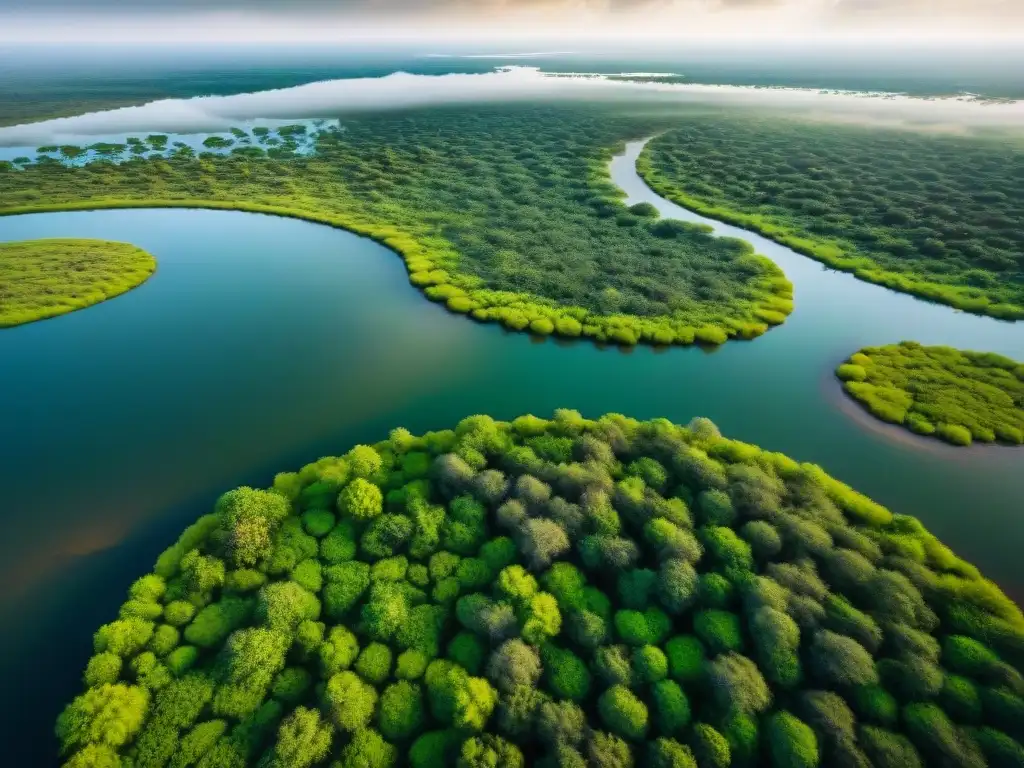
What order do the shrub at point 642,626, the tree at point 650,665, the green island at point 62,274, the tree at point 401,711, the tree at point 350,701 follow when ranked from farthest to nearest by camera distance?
the green island at point 62,274
the shrub at point 642,626
the tree at point 650,665
the tree at point 401,711
the tree at point 350,701

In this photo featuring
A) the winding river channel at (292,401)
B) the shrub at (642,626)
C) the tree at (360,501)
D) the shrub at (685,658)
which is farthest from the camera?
the winding river channel at (292,401)

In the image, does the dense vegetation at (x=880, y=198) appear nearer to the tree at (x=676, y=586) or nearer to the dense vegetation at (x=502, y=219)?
the dense vegetation at (x=502, y=219)

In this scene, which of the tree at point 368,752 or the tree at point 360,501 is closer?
the tree at point 368,752

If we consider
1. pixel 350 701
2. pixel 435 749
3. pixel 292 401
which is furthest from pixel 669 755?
pixel 292 401

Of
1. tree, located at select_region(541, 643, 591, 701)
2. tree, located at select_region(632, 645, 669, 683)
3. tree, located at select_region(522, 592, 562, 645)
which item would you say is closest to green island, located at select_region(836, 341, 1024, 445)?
tree, located at select_region(632, 645, 669, 683)

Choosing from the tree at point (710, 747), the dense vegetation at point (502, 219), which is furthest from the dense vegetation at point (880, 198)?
the tree at point (710, 747)

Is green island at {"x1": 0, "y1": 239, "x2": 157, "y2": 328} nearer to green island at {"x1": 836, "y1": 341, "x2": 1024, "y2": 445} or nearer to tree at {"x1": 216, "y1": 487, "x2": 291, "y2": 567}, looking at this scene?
tree at {"x1": 216, "y1": 487, "x2": 291, "y2": 567}

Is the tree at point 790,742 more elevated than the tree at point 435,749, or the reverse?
the tree at point 790,742
